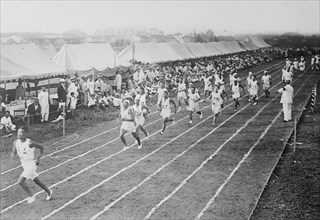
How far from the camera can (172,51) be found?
3906 cm

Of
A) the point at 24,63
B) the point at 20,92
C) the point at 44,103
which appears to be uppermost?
the point at 24,63

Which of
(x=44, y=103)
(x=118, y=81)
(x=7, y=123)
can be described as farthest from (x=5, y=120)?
(x=118, y=81)

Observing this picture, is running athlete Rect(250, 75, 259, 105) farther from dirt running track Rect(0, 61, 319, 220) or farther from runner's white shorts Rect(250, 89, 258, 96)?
dirt running track Rect(0, 61, 319, 220)

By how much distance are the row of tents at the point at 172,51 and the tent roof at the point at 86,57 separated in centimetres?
431

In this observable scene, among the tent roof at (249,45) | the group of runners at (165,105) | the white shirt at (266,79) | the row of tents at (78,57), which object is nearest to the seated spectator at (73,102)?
the row of tents at (78,57)

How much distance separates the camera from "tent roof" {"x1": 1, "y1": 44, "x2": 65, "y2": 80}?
59.0 feet

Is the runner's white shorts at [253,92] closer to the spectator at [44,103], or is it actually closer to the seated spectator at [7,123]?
the spectator at [44,103]

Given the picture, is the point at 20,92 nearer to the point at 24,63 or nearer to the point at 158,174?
the point at 24,63

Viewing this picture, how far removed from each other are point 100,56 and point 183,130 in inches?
491

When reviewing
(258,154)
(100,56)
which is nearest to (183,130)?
(258,154)

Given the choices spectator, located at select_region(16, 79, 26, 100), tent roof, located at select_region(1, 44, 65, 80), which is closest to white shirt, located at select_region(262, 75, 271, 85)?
tent roof, located at select_region(1, 44, 65, 80)

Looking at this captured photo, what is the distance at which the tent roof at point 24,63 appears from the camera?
17984mm

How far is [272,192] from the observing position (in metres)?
9.83

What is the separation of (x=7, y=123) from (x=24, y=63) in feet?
14.9
